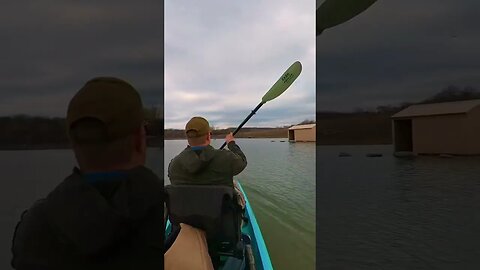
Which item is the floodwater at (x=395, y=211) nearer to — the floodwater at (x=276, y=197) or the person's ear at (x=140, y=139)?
the person's ear at (x=140, y=139)

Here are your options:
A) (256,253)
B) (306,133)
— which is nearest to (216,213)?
(256,253)

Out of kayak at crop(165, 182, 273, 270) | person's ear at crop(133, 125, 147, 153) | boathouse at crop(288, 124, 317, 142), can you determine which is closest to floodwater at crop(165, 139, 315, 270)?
kayak at crop(165, 182, 273, 270)

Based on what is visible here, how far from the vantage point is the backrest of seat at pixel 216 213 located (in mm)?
1615

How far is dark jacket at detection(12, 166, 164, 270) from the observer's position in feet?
1.21

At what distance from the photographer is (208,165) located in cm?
202

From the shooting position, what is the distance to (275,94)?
1722 millimetres

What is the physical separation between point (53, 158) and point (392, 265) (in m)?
0.48

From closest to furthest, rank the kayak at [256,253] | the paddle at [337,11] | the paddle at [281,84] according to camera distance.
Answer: the paddle at [337,11], the paddle at [281,84], the kayak at [256,253]

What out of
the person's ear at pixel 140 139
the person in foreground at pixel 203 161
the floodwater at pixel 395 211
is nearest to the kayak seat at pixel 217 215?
the person in foreground at pixel 203 161

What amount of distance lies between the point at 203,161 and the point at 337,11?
150 centimetres

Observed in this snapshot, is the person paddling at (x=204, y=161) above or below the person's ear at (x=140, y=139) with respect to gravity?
below

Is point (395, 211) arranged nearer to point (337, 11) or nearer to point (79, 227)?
point (337, 11)

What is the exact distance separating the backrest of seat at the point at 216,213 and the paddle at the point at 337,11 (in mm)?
1080

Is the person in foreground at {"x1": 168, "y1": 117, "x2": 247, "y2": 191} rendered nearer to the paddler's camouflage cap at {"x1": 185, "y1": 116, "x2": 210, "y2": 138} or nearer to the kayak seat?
the paddler's camouflage cap at {"x1": 185, "y1": 116, "x2": 210, "y2": 138}
